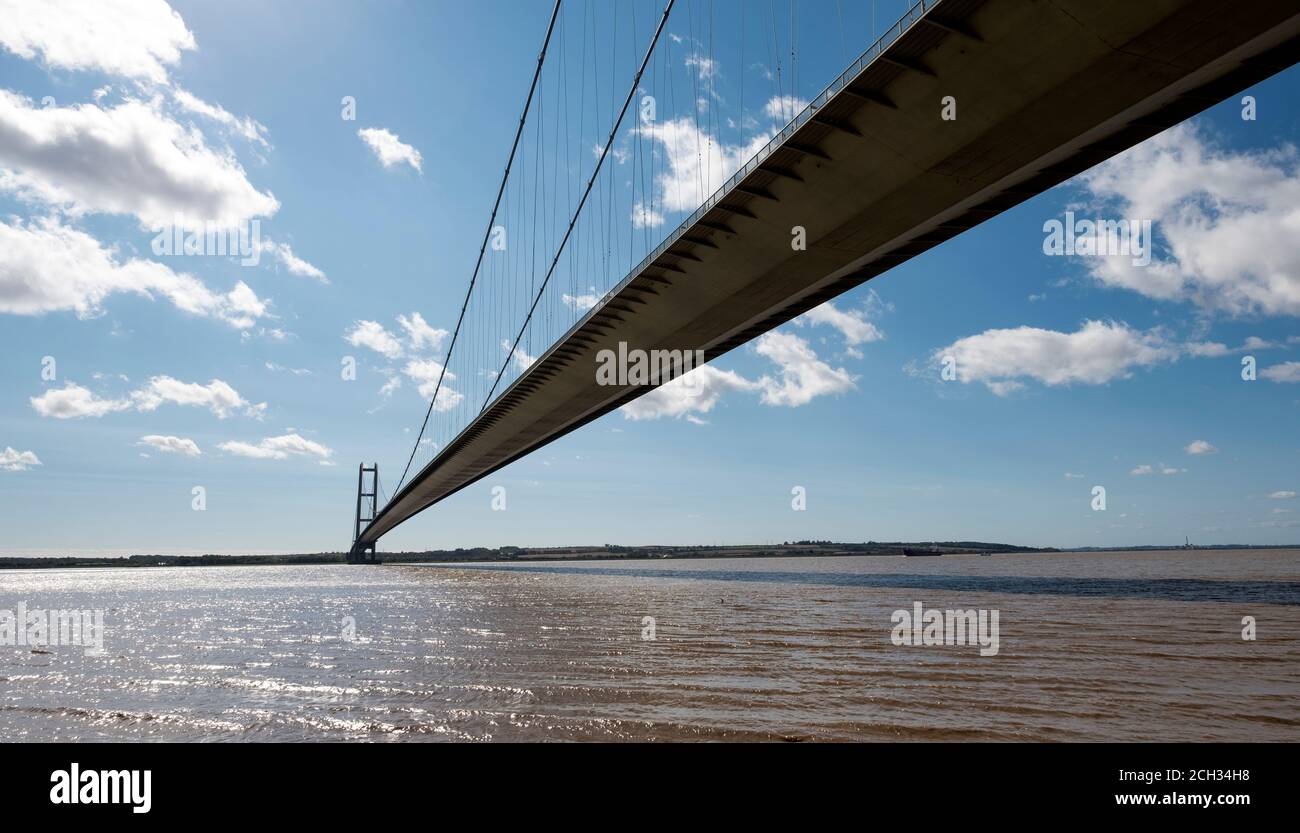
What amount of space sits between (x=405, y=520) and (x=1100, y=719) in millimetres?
107628

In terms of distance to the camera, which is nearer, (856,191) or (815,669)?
(815,669)

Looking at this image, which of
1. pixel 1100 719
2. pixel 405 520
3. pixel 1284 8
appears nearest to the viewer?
pixel 1100 719

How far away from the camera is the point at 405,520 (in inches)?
4198

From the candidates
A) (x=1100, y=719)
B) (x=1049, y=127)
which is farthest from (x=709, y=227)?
(x=1100, y=719)

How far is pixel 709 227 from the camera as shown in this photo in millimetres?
26203

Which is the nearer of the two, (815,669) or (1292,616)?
(815,669)

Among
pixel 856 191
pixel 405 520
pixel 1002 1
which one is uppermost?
pixel 1002 1

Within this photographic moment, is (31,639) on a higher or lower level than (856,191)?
lower

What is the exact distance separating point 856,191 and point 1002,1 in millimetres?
7167
